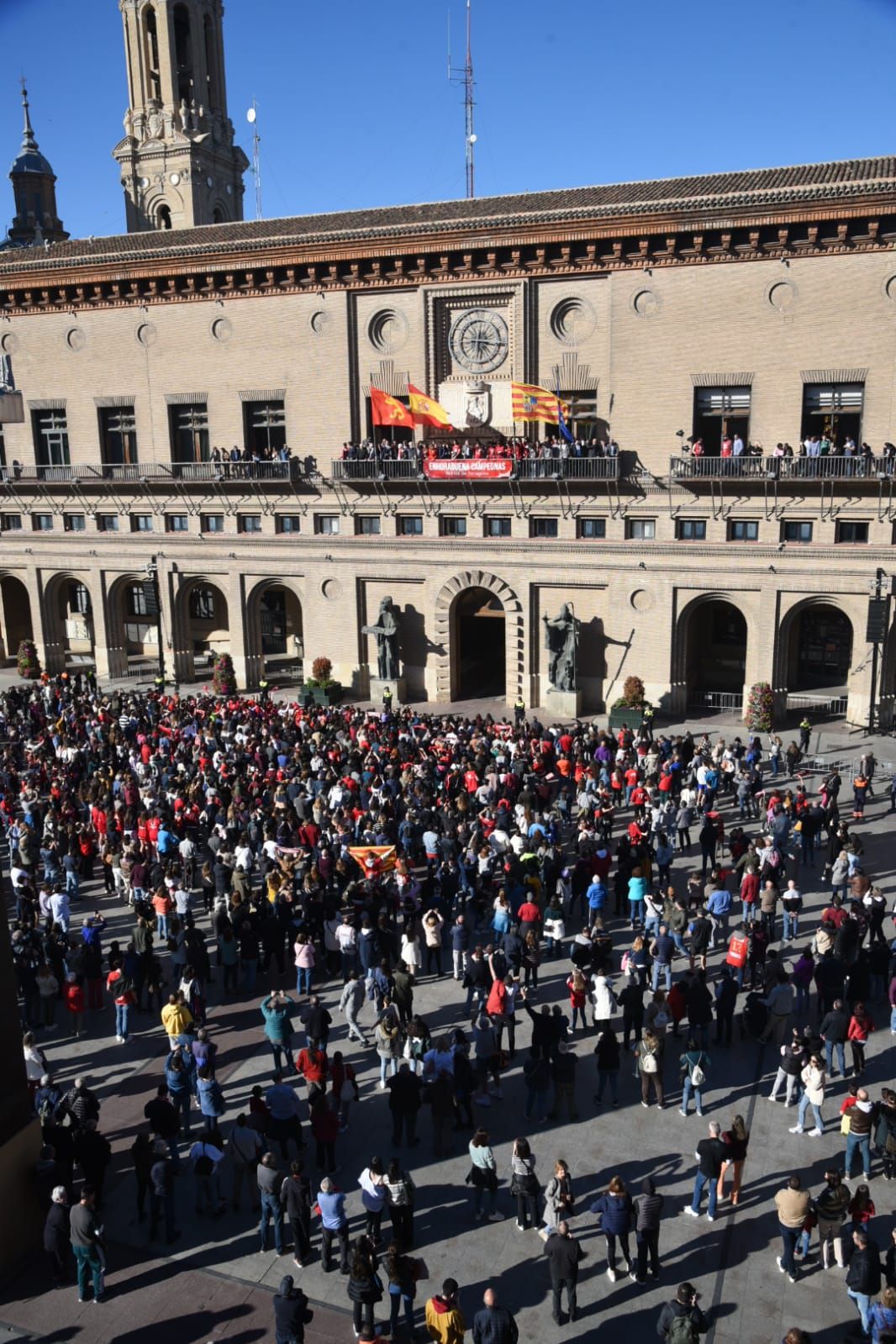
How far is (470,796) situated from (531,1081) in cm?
1082

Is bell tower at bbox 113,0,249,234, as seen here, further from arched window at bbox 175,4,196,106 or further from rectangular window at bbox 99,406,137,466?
rectangular window at bbox 99,406,137,466

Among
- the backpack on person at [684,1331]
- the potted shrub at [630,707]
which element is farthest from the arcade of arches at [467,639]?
the backpack on person at [684,1331]

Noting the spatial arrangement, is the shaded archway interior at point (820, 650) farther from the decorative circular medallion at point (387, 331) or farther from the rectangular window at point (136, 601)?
the rectangular window at point (136, 601)

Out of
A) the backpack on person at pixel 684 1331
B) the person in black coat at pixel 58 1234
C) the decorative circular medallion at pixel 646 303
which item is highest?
the decorative circular medallion at pixel 646 303

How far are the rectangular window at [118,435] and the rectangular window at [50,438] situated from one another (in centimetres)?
194

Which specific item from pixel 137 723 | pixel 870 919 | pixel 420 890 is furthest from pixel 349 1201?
pixel 137 723

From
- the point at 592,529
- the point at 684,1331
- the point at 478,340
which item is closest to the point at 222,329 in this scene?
the point at 478,340

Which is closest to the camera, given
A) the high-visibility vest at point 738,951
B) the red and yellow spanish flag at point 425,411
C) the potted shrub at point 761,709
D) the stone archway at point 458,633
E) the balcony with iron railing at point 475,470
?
the high-visibility vest at point 738,951

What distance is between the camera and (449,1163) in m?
13.1

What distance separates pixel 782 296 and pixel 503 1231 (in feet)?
95.2

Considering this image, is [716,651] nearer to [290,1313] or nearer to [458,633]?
[458,633]

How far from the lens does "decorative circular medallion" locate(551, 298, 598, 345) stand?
116 ft

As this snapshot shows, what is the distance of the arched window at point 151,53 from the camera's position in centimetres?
5697

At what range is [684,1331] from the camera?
8.95m
